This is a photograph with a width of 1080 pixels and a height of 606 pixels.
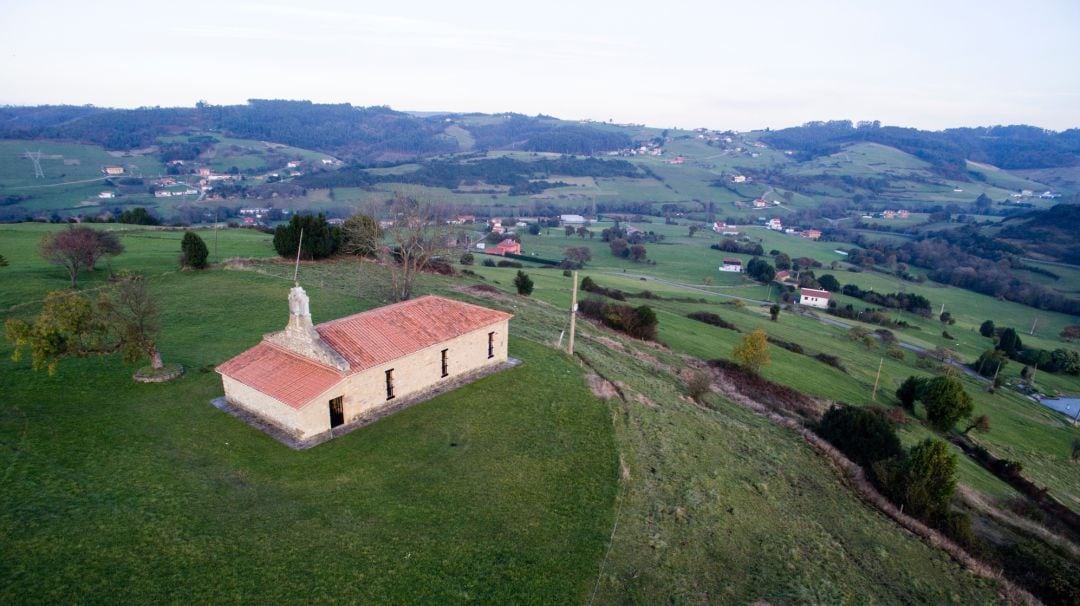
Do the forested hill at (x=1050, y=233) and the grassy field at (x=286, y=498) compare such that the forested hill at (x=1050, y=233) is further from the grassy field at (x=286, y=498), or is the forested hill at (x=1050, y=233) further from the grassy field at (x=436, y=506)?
the grassy field at (x=286, y=498)

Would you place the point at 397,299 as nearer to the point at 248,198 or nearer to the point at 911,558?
the point at 911,558

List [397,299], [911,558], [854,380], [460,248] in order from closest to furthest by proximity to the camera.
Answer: [911,558] < [397,299] < [460,248] < [854,380]

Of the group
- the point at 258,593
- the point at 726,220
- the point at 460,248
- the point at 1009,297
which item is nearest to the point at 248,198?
the point at 460,248

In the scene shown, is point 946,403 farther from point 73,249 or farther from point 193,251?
point 73,249

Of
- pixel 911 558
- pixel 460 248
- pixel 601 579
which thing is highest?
pixel 460 248

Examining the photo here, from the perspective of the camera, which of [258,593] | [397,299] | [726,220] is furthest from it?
[726,220]

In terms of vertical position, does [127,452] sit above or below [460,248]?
below

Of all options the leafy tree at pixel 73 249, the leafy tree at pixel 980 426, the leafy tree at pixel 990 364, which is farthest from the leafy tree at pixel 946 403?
the leafy tree at pixel 73 249
